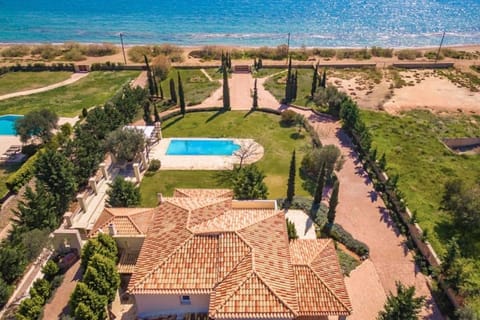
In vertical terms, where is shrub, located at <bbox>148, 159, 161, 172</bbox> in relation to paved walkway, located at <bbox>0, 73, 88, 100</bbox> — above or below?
below

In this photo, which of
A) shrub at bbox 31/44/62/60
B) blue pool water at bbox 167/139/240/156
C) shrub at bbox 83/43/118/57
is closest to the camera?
blue pool water at bbox 167/139/240/156

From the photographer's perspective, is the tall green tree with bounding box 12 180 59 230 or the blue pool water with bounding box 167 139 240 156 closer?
the tall green tree with bounding box 12 180 59 230

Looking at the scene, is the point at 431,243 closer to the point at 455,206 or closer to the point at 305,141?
the point at 455,206

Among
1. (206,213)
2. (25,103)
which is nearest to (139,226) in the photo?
(206,213)

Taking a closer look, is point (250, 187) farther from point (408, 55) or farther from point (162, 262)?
point (408, 55)

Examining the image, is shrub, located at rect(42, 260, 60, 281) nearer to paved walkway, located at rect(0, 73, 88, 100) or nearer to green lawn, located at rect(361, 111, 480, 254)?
green lawn, located at rect(361, 111, 480, 254)

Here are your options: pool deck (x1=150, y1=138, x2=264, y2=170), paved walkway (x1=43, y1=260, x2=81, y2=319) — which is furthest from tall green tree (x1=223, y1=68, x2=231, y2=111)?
paved walkway (x1=43, y1=260, x2=81, y2=319)
